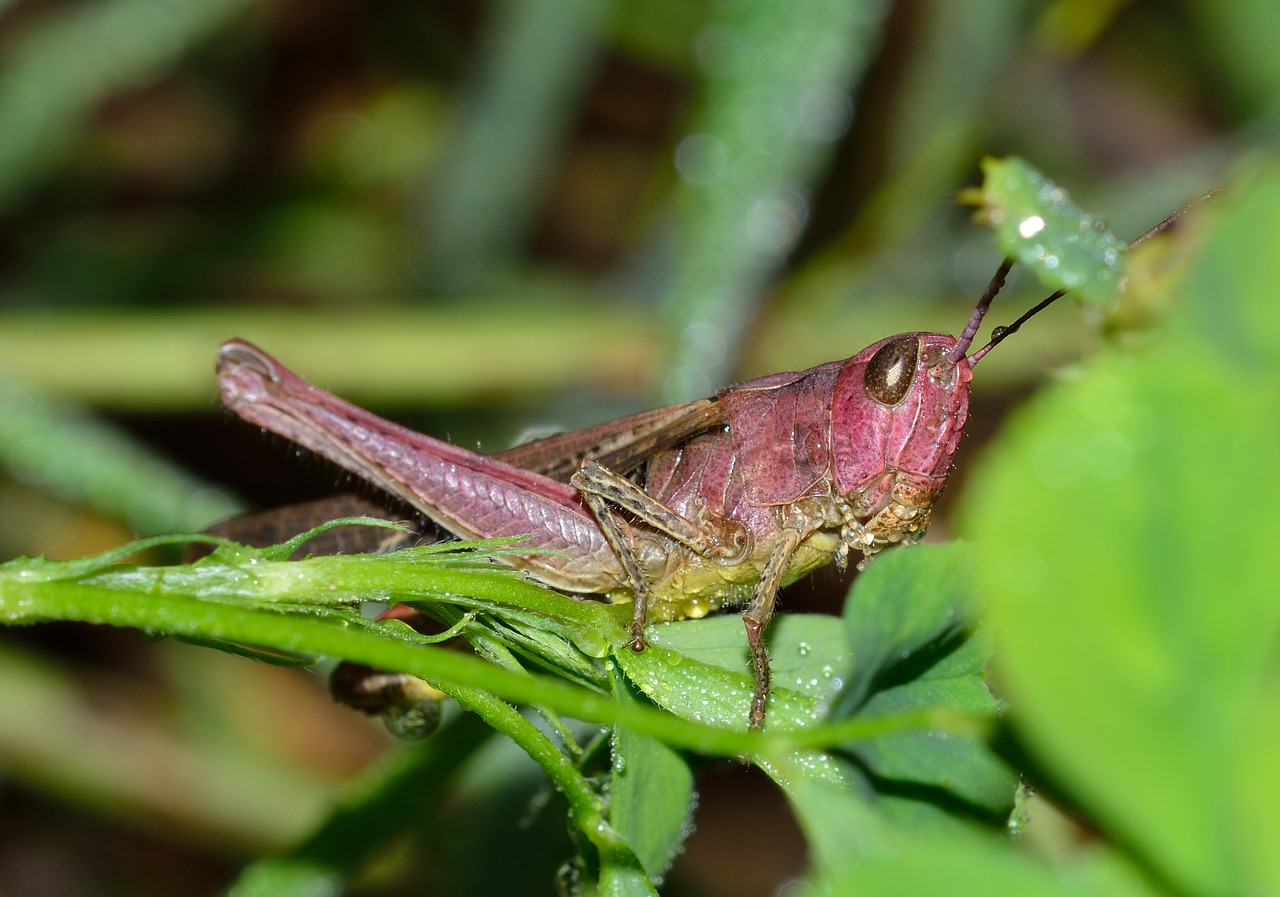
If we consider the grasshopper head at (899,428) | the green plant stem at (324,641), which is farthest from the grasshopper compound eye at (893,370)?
the green plant stem at (324,641)

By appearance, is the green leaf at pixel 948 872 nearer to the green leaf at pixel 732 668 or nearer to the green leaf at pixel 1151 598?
the green leaf at pixel 1151 598

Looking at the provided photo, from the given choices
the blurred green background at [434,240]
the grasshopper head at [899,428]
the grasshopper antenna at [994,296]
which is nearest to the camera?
the grasshopper antenna at [994,296]

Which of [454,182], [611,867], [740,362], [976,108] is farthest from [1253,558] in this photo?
[454,182]

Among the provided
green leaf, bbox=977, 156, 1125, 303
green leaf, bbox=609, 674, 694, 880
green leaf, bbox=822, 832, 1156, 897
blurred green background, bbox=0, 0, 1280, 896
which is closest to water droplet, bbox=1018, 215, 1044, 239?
green leaf, bbox=977, 156, 1125, 303

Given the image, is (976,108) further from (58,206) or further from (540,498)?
(58,206)

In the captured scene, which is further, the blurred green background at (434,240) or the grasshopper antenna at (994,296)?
the blurred green background at (434,240)

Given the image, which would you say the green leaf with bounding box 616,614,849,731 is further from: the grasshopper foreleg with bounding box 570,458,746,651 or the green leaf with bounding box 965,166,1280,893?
the green leaf with bounding box 965,166,1280,893
